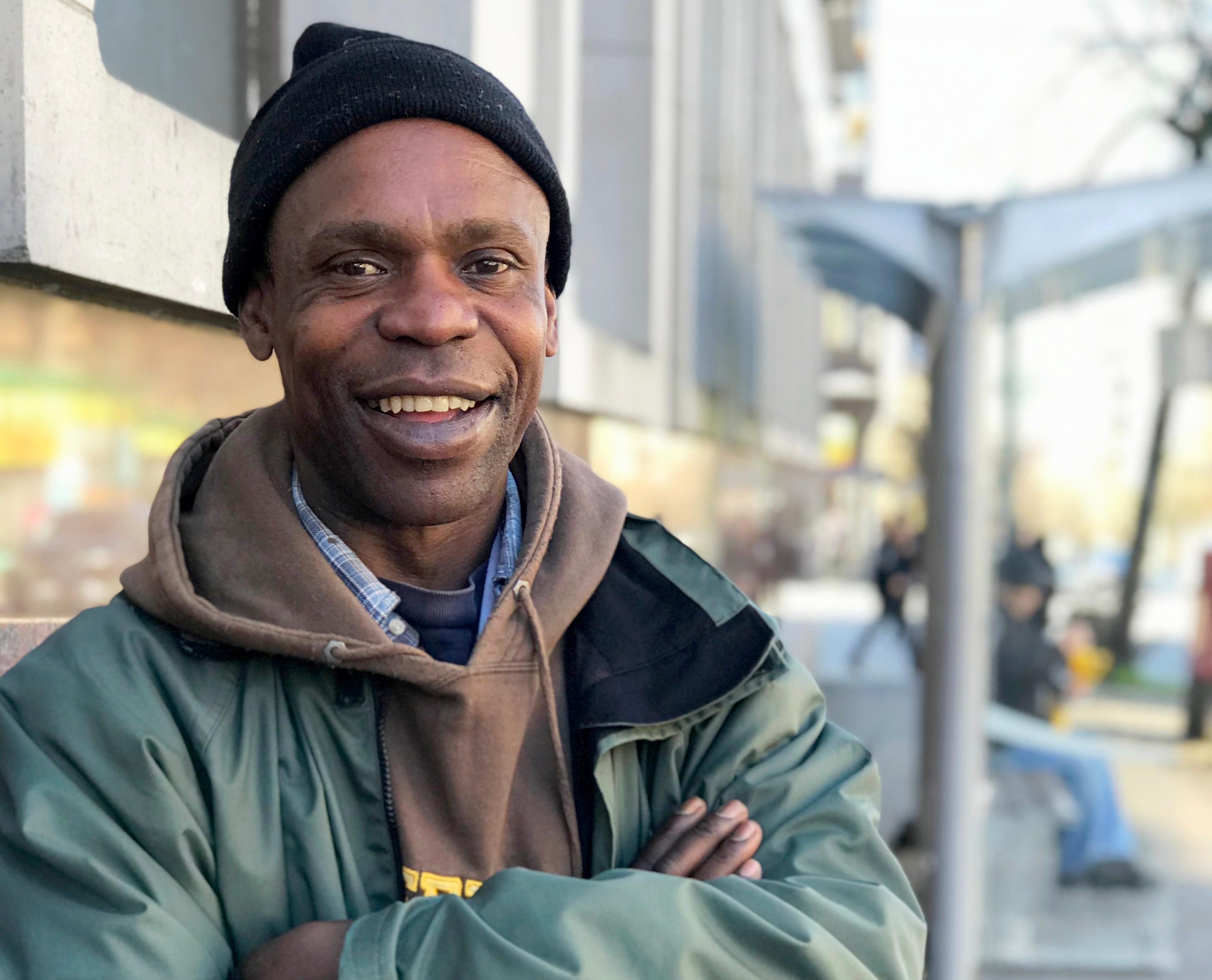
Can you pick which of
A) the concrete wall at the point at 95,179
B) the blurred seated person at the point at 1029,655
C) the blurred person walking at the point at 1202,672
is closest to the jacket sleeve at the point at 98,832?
the concrete wall at the point at 95,179

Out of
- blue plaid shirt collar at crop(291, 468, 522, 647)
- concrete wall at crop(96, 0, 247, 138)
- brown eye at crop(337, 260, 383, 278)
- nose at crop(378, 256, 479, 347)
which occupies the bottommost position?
blue plaid shirt collar at crop(291, 468, 522, 647)

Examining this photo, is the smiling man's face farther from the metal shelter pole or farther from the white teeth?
the metal shelter pole

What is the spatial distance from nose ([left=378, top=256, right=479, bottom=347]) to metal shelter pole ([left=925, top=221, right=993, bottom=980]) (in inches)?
159

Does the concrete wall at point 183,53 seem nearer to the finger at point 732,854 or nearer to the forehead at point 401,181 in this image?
the forehead at point 401,181

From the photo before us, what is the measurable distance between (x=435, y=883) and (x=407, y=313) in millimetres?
709

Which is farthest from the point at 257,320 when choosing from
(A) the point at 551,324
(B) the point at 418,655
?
(B) the point at 418,655

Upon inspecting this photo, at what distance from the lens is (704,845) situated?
1781 mm

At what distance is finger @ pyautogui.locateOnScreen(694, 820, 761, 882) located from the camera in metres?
1.76

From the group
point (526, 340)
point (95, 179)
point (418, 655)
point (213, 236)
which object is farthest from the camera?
point (213, 236)

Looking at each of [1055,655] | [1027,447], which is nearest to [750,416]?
[1055,655]

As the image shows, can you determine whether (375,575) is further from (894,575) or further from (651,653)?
(894,575)

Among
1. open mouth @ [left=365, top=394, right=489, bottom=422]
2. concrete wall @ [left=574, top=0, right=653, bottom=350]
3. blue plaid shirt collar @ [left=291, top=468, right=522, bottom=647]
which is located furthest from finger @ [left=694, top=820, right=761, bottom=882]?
concrete wall @ [left=574, top=0, right=653, bottom=350]

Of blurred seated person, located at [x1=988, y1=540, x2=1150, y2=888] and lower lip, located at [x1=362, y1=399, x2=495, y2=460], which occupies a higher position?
lower lip, located at [x1=362, y1=399, x2=495, y2=460]

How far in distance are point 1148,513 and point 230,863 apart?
16.9 meters
